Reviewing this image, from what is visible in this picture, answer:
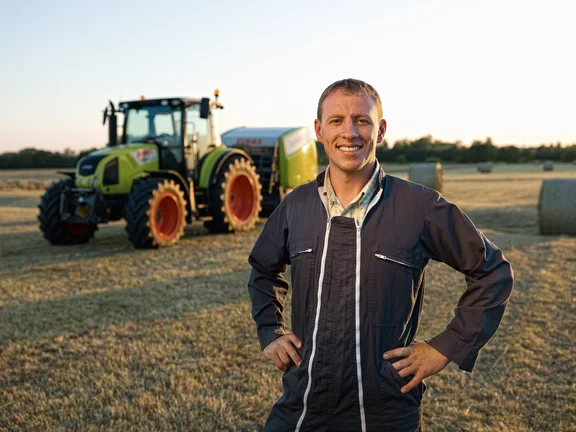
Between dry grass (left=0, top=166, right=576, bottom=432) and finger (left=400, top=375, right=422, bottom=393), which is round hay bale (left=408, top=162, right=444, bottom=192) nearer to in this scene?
dry grass (left=0, top=166, right=576, bottom=432)

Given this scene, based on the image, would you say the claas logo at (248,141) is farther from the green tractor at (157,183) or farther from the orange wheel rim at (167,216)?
the orange wheel rim at (167,216)

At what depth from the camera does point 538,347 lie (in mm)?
4383

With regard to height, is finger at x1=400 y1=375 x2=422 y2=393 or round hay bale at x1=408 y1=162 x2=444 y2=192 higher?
round hay bale at x1=408 y1=162 x2=444 y2=192

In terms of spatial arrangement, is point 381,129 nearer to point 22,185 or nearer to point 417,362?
point 417,362

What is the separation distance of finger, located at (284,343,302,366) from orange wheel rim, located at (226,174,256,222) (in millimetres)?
8853

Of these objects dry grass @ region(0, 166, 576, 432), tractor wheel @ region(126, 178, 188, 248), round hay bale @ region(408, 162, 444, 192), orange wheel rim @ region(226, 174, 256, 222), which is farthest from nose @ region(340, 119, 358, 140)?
round hay bale @ region(408, 162, 444, 192)

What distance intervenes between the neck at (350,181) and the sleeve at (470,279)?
242mm

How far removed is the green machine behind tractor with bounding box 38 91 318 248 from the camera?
28.4ft

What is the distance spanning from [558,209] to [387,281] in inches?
362

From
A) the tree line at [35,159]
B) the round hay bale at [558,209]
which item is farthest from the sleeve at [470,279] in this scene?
the tree line at [35,159]

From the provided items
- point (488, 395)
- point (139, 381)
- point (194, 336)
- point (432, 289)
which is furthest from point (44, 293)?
point (488, 395)

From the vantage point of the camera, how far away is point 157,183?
8578mm

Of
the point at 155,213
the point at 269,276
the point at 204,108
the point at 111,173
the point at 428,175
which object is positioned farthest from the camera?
the point at 428,175

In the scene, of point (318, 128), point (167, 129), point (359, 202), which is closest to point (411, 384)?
point (359, 202)
